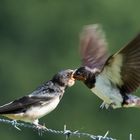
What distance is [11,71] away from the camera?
1158 inches

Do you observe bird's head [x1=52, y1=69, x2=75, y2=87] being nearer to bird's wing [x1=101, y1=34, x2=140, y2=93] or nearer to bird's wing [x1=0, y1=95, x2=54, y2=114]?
bird's wing [x1=0, y1=95, x2=54, y2=114]

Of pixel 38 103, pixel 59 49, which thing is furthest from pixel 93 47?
pixel 59 49

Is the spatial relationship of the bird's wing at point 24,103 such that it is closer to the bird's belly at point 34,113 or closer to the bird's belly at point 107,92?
the bird's belly at point 34,113

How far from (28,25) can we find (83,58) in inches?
893

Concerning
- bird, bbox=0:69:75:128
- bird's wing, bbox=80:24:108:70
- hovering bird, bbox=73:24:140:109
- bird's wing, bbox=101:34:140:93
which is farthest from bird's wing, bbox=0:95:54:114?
bird's wing, bbox=80:24:108:70

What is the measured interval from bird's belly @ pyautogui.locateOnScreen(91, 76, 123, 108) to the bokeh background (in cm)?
1359

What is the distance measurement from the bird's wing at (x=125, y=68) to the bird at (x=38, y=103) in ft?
1.50

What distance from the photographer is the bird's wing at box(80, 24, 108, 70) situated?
35.4 feet

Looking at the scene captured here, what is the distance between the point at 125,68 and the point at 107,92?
0.26m

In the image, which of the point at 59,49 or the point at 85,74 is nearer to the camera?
the point at 85,74

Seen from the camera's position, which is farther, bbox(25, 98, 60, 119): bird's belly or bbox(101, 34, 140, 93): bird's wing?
bbox(25, 98, 60, 119): bird's belly

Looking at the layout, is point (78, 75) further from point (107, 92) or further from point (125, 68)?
point (125, 68)

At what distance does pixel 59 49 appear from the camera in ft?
107

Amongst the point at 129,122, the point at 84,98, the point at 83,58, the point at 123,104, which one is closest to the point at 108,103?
the point at 123,104
